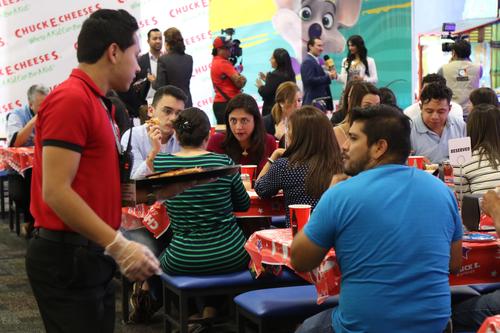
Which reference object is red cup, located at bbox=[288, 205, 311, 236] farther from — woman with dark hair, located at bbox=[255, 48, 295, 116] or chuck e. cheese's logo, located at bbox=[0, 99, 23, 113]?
chuck e. cheese's logo, located at bbox=[0, 99, 23, 113]

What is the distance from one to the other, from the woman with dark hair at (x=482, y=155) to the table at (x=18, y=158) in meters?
3.55

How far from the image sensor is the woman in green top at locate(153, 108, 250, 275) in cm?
387

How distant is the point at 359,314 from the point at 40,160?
3.47ft

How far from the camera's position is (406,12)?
11914mm

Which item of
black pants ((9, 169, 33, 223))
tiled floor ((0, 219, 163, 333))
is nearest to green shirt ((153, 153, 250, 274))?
tiled floor ((0, 219, 163, 333))

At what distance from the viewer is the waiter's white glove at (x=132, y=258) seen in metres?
1.99

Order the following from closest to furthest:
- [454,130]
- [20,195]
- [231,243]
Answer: [231,243], [454,130], [20,195]

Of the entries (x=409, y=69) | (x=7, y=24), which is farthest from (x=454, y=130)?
(x=409, y=69)

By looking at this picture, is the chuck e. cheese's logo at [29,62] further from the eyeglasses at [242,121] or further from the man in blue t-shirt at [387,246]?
the man in blue t-shirt at [387,246]

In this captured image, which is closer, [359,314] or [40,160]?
[40,160]

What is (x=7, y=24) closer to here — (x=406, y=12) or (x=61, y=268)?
(x=406, y=12)

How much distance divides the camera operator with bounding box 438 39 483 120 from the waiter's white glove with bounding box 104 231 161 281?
693 cm

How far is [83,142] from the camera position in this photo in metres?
2.06

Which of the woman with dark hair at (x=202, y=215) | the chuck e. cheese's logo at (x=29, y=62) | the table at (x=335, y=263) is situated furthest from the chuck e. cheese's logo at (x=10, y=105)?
the table at (x=335, y=263)
